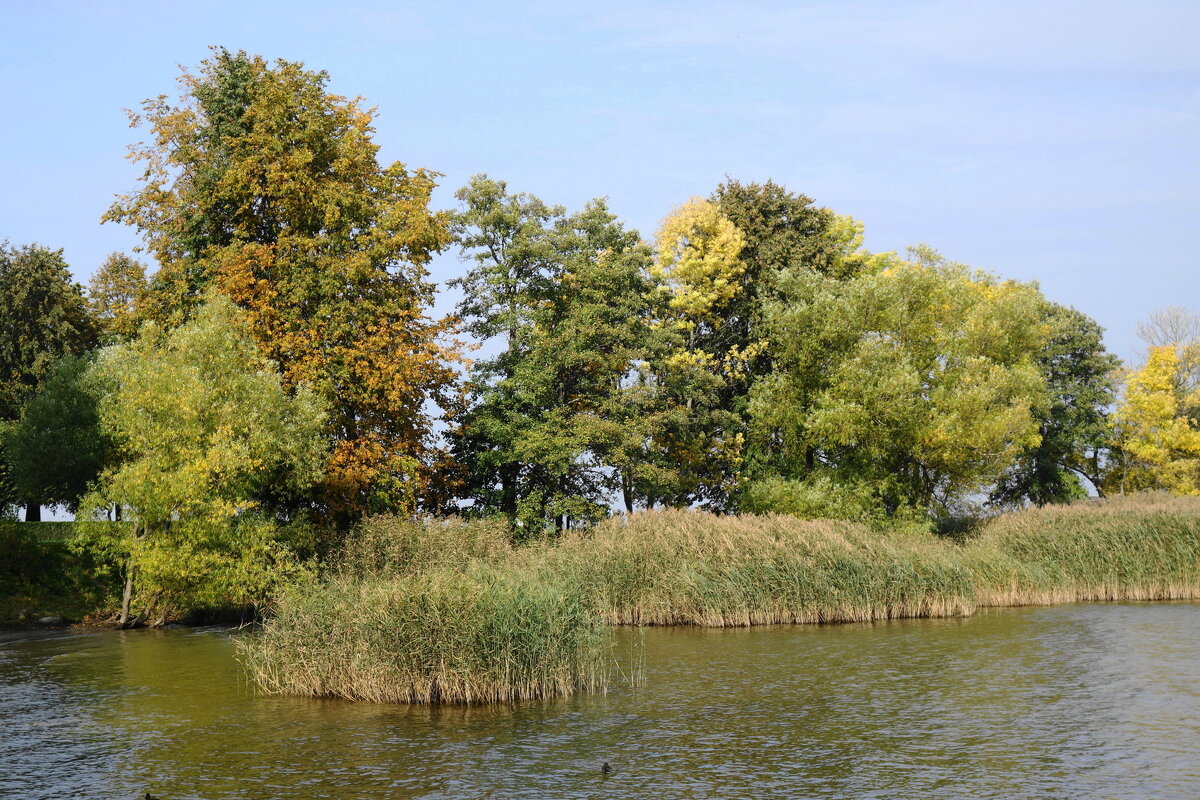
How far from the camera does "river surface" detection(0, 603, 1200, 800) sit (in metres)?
14.8

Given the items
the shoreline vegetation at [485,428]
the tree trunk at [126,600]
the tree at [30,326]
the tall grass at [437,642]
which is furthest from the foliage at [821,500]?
the tree at [30,326]

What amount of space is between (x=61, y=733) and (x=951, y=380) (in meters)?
40.2

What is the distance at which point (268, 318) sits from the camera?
125 feet

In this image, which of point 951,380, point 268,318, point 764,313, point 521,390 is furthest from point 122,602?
point 951,380

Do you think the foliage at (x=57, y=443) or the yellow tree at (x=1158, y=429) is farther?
the yellow tree at (x=1158, y=429)

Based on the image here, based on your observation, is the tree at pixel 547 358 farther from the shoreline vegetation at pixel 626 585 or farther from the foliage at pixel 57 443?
the foliage at pixel 57 443

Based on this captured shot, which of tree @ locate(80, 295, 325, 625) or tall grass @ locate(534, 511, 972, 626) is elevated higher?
tree @ locate(80, 295, 325, 625)

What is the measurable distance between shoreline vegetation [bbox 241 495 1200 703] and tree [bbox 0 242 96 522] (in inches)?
1117

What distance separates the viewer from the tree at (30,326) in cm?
5462

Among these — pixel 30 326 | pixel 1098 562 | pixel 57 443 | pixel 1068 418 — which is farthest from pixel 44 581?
pixel 1068 418

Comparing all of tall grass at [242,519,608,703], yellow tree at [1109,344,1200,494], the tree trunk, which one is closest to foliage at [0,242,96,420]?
the tree trunk

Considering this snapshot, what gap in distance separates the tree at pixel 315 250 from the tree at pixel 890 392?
17032 millimetres

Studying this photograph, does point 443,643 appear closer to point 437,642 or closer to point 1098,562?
point 437,642

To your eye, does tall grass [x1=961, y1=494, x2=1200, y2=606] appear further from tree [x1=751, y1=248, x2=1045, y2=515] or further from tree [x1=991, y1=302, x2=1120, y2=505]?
tree [x1=991, y1=302, x2=1120, y2=505]
